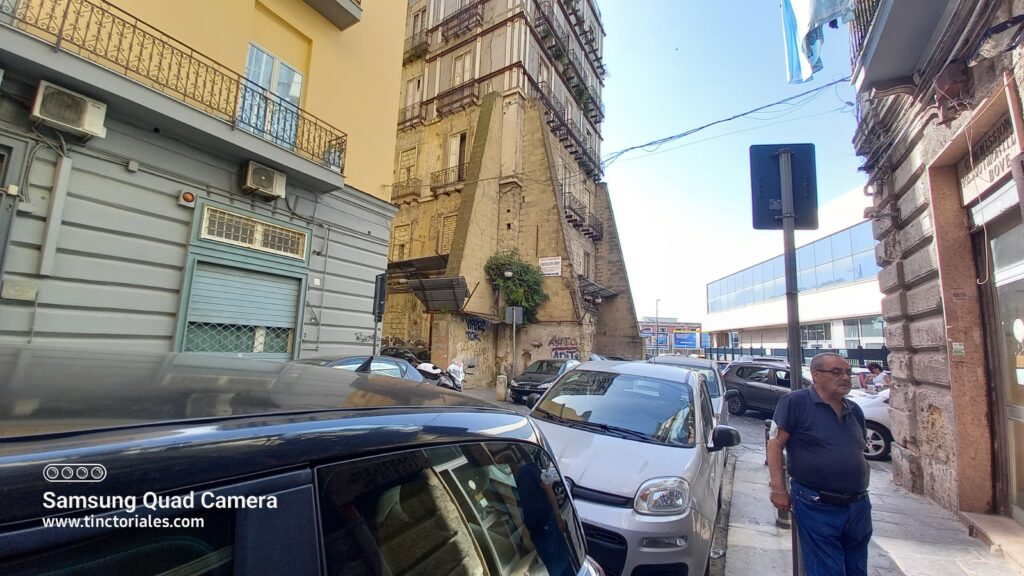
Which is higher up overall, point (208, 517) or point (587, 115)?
point (587, 115)

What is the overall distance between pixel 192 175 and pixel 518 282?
13.5 metres

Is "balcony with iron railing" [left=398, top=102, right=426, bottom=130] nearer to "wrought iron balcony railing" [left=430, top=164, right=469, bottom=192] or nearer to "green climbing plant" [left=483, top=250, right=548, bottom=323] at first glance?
"wrought iron balcony railing" [left=430, top=164, right=469, bottom=192]

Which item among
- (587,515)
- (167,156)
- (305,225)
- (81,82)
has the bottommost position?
(587,515)

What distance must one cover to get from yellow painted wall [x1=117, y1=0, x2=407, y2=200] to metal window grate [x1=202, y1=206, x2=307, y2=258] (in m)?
1.88

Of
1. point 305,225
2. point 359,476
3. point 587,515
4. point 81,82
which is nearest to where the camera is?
point 359,476

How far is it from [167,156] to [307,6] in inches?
166

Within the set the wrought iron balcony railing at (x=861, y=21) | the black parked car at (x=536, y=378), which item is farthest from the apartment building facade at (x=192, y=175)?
the wrought iron balcony railing at (x=861, y=21)

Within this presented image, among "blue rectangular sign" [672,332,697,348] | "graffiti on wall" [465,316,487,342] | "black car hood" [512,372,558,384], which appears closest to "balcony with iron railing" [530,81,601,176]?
"graffiti on wall" [465,316,487,342]

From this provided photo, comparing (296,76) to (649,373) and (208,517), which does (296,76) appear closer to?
(649,373)

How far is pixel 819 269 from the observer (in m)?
32.1

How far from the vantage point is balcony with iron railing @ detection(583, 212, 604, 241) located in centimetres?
2675

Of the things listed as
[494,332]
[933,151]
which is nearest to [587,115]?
[494,332]

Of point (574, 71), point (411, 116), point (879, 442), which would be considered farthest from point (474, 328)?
point (574, 71)

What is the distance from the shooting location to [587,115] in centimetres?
2930
